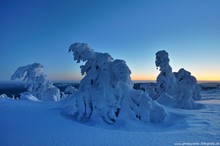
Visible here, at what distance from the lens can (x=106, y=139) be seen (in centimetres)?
746

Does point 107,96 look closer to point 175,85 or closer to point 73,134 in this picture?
point 73,134

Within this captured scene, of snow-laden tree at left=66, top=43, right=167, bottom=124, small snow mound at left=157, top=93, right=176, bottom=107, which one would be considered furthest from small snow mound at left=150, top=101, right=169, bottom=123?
small snow mound at left=157, top=93, right=176, bottom=107

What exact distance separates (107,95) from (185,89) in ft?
40.8

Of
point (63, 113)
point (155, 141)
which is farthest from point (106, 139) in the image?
point (63, 113)

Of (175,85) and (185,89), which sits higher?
(175,85)

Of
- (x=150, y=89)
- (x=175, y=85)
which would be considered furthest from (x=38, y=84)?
(x=175, y=85)

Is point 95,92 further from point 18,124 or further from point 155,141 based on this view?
point 155,141

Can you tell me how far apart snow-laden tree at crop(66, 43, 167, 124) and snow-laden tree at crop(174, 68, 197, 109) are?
385 inches

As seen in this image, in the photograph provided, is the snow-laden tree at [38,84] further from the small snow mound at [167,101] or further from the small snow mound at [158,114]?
the small snow mound at [158,114]

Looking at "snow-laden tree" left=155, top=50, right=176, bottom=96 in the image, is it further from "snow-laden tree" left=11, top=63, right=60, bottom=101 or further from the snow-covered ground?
the snow-covered ground

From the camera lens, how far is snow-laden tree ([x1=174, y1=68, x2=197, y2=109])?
2078 centimetres

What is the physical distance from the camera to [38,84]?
3123 centimetres

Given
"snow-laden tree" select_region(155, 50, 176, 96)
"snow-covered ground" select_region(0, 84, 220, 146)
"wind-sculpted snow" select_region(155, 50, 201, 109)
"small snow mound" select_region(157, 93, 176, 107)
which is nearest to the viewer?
"snow-covered ground" select_region(0, 84, 220, 146)

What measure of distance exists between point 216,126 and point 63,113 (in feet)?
24.9
